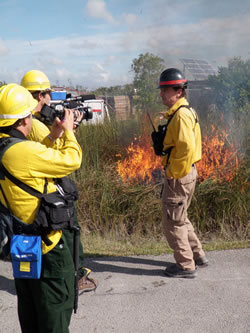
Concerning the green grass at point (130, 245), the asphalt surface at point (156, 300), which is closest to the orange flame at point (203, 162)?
the green grass at point (130, 245)

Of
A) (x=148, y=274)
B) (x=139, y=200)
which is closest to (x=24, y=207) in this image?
(x=148, y=274)

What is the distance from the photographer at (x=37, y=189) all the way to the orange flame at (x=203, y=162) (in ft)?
11.3

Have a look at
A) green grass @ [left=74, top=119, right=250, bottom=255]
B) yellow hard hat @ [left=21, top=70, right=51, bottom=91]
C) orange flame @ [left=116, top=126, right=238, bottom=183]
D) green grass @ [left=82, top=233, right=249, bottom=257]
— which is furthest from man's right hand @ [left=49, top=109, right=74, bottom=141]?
orange flame @ [left=116, top=126, right=238, bottom=183]

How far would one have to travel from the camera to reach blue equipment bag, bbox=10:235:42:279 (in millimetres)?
2111

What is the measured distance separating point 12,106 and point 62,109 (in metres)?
0.65

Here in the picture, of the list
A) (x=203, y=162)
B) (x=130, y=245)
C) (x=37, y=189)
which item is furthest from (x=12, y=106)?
(x=203, y=162)

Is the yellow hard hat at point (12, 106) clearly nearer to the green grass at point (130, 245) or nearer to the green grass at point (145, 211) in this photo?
the green grass at point (130, 245)

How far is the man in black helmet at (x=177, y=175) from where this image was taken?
3605mm

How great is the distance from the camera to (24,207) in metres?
2.14

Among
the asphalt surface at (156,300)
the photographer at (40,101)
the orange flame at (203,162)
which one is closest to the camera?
the asphalt surface at (156,300)

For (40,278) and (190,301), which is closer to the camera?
(40,278)

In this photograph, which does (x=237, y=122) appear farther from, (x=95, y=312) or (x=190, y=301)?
(x=95, y=312)

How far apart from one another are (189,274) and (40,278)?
202cm

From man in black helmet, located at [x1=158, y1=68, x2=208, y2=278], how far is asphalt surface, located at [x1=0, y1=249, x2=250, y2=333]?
25 centimetres
